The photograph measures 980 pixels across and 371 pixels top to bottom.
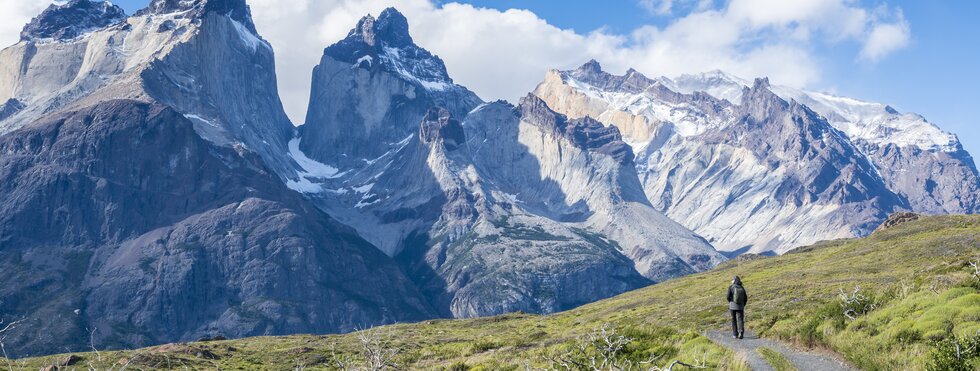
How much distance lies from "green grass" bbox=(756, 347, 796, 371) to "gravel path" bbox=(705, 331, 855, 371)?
0.58 feet

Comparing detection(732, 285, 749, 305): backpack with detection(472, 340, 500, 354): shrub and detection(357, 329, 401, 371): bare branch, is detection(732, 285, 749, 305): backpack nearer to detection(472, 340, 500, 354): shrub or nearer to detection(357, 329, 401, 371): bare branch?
detection(357, 329, 401, 371): bare branch

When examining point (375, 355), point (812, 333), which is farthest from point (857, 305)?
point (375, 355)

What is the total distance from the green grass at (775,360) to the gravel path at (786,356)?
6.9 inches

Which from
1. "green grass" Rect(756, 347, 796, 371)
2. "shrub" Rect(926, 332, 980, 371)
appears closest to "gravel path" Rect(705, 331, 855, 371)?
"green grass" Rect(756, 347, 796, 371)

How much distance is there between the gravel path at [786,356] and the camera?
1266 inches

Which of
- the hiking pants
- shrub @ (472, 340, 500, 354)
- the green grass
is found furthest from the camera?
shrub @ (472, 340, 500, 354)

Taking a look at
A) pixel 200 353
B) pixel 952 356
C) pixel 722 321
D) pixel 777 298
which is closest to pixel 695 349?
pixel 952 356

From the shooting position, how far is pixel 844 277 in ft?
301

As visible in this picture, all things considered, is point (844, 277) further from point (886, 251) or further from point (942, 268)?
point (942, 268)

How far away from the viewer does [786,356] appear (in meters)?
35.1

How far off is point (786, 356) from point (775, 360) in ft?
7.95

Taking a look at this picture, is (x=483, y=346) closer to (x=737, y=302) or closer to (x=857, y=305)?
(x=737, y=302)

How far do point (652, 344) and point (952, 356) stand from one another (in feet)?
51.1

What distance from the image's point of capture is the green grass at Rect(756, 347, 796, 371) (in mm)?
31578
